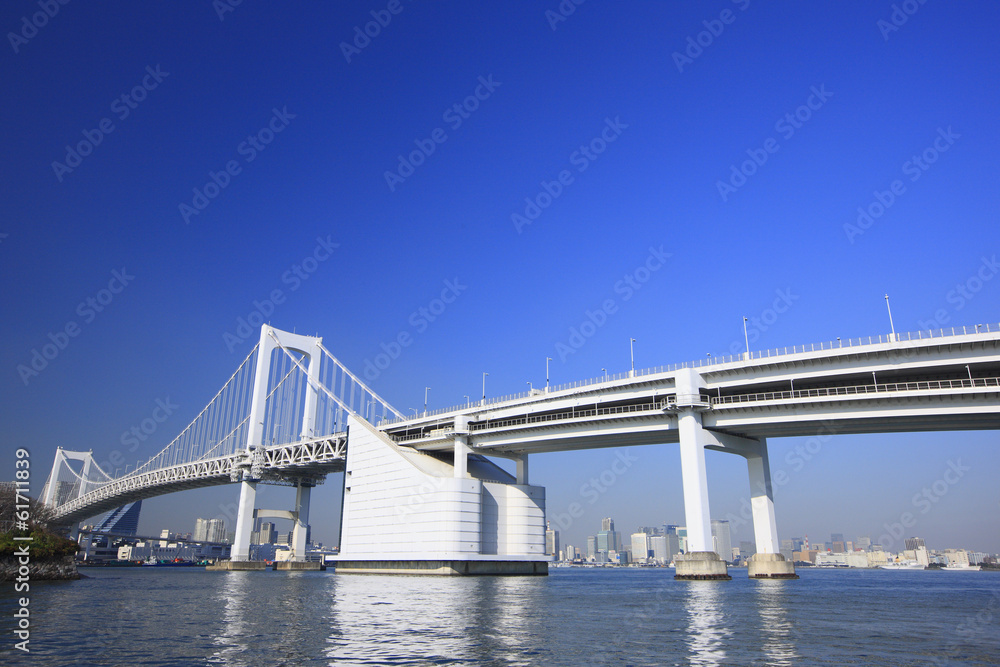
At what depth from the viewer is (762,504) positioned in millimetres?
59812

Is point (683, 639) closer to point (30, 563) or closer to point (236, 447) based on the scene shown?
point (30, 563)

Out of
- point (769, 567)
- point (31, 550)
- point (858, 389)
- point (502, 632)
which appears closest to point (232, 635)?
point (502, 632)

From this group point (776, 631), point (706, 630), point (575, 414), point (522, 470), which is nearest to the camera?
point (776, 631)

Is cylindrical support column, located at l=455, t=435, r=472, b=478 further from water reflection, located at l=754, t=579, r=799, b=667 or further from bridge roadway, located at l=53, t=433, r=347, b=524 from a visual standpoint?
water reflection, located at l=754, t=579, r=799, b=667

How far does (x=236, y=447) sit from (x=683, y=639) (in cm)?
10366

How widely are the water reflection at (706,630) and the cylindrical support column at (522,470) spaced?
4006cm

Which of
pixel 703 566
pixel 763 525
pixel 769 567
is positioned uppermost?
pixel 763 525

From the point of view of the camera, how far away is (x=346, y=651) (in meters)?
19.1

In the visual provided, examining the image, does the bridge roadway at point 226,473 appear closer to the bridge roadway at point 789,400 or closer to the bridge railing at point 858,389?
the bridge roadway at point 789,400

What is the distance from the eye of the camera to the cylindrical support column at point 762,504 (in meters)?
59.1

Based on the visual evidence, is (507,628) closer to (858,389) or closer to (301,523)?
(858,389)

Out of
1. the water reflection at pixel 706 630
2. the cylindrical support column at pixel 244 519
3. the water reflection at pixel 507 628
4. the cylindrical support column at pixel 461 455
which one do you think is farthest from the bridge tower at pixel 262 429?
the water reflection at pixel 706 630

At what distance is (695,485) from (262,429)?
79.0 m

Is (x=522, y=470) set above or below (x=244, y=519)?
above
